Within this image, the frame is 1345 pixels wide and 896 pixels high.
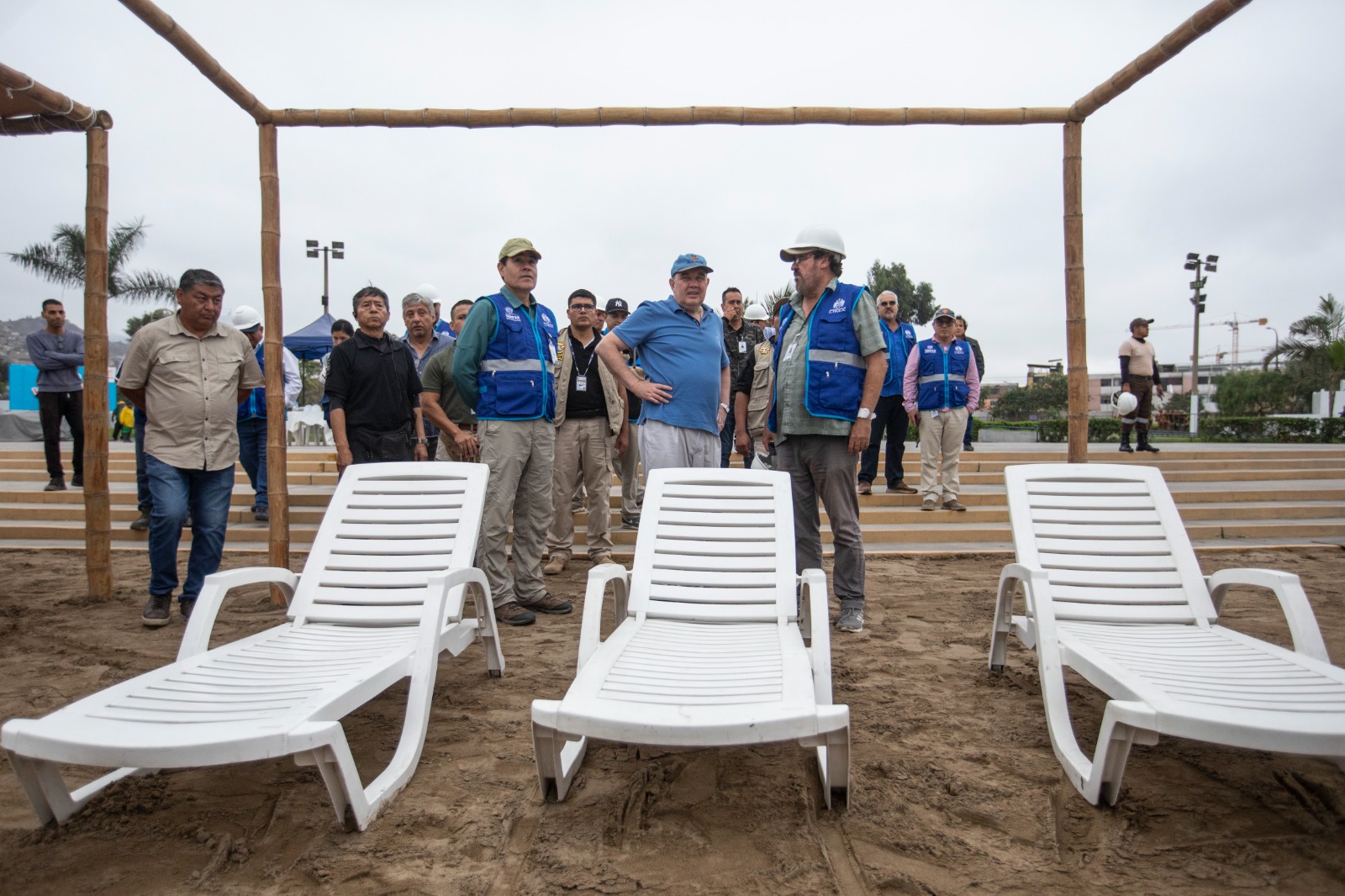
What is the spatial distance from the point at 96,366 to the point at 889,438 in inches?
280

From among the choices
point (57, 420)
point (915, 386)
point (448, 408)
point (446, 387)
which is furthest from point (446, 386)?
point (57, 420)

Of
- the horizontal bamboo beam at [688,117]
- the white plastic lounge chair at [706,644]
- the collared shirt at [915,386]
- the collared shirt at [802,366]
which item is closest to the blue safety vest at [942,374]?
the collared shirt at [915,386]

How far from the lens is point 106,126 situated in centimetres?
534

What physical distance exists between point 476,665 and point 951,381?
18.2ft

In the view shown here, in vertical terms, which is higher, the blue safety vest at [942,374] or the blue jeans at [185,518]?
the blue safety vest at [942,374]

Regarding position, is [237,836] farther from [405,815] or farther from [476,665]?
[476,665]

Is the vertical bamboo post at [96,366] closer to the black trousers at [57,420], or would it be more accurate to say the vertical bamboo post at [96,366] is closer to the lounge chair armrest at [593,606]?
the lounge chair armrest at [593,606]

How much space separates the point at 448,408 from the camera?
19.0ft

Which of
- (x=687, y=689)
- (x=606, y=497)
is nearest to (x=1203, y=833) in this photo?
(x=687, y=689)

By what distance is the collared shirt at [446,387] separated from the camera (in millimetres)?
5527

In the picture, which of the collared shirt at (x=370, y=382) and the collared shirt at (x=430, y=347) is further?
the collared shirt at (x=430, y=347)

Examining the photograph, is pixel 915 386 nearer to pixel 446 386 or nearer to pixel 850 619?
pixel 850 619

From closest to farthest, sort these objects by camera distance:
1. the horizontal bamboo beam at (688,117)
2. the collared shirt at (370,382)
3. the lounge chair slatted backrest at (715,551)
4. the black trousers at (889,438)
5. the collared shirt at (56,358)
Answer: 1. the lounge chair slatted backrest at (715,551)
2. the horizontal bamboo beam at (688,117)
3. the collared shirt at (370,382)
4. the black trousers at (889,438)
5. the collared shirt at (56,358)

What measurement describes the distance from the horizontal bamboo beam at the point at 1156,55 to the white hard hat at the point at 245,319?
7.08 m
